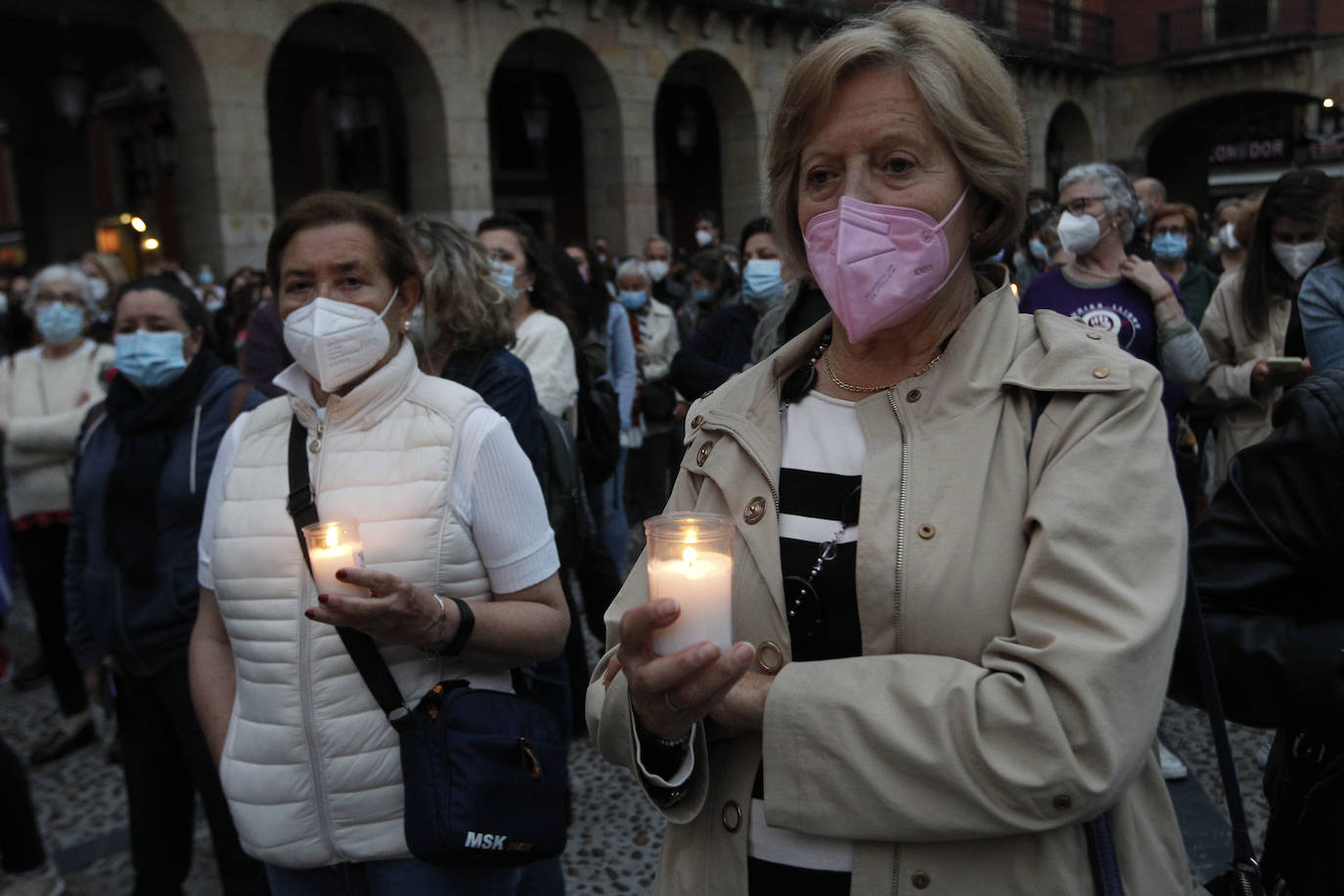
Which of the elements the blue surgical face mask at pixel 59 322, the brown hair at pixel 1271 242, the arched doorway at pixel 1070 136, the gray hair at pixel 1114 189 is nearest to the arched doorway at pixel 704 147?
the blue surgical face mask at pixel 59 322

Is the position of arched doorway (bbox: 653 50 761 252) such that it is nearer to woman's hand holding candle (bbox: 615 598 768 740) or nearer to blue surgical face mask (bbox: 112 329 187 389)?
blue surgical face mask (bbox: 112 329 187 389)

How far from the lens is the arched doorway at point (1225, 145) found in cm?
2792

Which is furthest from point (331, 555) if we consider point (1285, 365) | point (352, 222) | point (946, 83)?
point (1285, 365)

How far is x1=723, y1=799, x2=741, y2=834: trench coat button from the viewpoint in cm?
138

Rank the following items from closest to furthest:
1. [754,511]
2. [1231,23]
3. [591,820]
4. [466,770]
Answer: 1. [754,511]
2. [466,770]
3. [591,820]
4. [1231,23]

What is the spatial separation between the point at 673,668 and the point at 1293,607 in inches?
37.6

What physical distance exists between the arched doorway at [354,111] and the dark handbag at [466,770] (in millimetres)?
12262

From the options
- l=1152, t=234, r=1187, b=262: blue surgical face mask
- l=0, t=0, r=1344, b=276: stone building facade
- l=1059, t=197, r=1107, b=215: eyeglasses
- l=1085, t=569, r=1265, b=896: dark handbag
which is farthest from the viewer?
l=0, t=0, r=1344, b=276: stone building facade

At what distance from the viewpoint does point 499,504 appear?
85.7 inches

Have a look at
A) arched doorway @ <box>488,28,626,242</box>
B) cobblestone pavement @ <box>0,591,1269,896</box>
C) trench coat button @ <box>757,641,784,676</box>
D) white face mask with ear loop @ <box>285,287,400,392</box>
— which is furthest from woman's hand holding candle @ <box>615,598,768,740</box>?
arched doorway @ <box>488,28,626,242</box>

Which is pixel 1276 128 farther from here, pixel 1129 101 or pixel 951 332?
pixel 951 332

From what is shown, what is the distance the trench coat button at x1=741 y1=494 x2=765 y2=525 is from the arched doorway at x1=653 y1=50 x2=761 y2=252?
1316 cm

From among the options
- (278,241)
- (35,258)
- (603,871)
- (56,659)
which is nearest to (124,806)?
(56,659)

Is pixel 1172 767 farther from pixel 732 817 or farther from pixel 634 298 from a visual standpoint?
pixel 634 298
